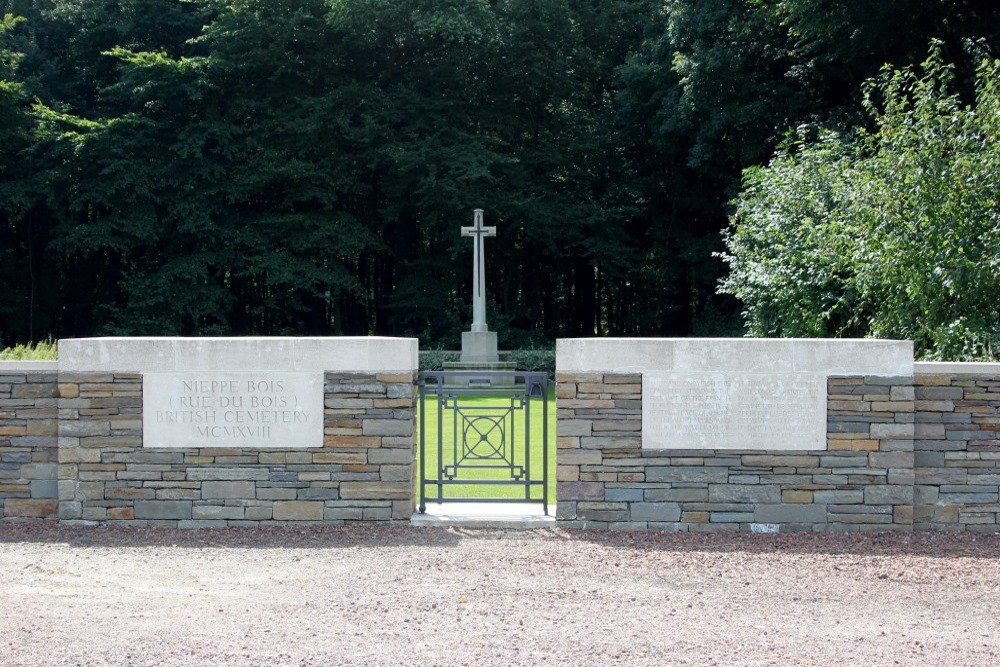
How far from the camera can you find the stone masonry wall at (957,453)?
6.98 m

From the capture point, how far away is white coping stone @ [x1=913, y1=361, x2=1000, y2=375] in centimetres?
691

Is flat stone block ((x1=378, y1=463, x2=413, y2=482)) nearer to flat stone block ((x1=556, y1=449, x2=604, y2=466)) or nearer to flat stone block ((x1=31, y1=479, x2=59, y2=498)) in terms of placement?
flat stone block ((x1=556, y1=449, x2=604, y2=466))

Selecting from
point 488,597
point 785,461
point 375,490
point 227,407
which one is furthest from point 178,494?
point 785,461

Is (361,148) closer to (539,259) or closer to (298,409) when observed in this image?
(539,259)

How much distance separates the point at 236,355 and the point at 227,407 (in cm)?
38

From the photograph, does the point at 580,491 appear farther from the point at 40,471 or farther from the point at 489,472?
the point at 40,471

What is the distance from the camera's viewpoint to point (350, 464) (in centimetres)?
702

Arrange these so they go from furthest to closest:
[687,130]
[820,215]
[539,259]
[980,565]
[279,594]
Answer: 1. [539,259]
2. [687,130]
3. [820,215]
4. [980,565]
5. [279,594]

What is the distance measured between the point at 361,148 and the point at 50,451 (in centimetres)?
2009

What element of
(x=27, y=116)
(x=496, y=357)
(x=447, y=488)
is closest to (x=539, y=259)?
(x=496, y=357)

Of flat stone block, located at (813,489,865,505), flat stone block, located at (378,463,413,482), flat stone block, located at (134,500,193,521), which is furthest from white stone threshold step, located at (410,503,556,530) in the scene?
flat stone block, located at (813,489,865,505)

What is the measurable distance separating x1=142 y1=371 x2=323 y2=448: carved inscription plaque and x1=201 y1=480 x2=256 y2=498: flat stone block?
28 centimetres

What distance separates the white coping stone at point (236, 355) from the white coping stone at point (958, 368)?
3.60 m

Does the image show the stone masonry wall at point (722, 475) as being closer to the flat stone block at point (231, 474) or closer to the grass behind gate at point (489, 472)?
the grass behind gate at point (489, 472)
